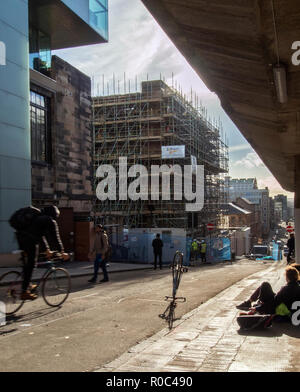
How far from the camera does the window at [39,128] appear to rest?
1938 centimetres

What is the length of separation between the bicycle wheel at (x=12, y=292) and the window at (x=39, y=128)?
12634mm

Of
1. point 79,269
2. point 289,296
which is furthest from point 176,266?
point 79,269

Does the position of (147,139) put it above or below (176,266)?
above

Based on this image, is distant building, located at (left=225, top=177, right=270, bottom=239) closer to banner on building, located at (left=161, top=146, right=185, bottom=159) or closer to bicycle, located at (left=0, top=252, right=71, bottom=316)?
banner on building, located at (left=161, top=146, right=185, bottom=159)

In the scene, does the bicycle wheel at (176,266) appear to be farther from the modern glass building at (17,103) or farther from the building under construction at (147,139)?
the building under construction at (147,139)

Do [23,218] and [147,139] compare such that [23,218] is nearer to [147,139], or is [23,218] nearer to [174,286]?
[174,286]

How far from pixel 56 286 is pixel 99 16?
18972 mm

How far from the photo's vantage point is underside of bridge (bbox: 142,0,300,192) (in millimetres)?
3852

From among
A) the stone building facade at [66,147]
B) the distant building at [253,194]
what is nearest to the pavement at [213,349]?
the stone building facade at [66,147]

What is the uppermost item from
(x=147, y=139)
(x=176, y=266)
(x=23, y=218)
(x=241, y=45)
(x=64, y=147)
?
(x=147, y=139)

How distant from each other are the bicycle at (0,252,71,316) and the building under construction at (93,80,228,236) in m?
25.9

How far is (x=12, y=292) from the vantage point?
7.34 meters

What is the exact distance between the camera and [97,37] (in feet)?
74.7

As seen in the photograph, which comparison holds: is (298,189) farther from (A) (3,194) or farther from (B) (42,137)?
(B) (42,137)
